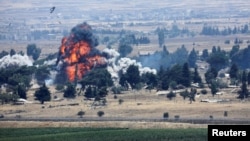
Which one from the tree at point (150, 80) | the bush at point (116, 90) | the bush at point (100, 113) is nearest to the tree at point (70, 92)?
the bush at point (116, 90)

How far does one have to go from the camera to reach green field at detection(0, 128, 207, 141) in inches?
4124

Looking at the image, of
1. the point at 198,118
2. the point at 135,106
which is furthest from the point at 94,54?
the point at 198,118

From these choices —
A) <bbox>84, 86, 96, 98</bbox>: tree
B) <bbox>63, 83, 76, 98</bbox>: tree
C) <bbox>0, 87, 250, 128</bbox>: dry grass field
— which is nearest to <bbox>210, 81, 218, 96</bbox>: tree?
<bbox>0, 87, 250, 128</bbox>: dry grass field

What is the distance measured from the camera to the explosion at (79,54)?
187625mm

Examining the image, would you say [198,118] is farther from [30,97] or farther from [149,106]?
[30,97]

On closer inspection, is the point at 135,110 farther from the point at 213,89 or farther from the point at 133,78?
the point at 133,78

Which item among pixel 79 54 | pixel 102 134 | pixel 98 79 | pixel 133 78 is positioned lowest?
pixel 102 134

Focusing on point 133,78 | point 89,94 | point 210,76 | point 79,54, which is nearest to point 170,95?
point 89,94

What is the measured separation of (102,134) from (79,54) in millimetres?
83002

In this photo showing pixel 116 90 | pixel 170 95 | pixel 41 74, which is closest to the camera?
pixel 170 95

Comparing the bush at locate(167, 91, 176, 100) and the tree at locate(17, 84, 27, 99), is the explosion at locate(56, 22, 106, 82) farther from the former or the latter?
the bush at locate(167, 91, 176, 100)

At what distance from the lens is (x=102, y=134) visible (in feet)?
358

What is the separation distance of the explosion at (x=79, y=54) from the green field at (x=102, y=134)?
68.7 metres

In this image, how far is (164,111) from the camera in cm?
13950
